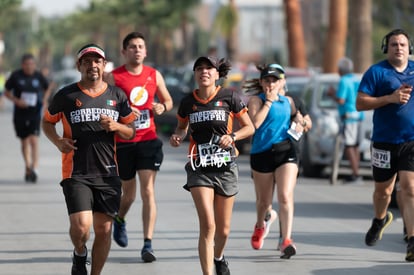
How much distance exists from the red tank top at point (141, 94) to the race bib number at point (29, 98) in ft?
27.6

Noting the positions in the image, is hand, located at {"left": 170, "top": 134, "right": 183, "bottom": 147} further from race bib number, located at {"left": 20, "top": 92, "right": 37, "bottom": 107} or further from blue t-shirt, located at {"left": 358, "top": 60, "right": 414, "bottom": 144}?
race bib number, located at {"left": 20, "top": 92, "right": 37, "bottom": 107}

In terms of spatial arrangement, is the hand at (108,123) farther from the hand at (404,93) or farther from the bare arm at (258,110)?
the hand at (404,93)

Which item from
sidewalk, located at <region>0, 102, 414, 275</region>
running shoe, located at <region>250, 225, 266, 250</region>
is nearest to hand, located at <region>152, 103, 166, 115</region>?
sidewalk, located at <region>0, 102, 414, 275</region>

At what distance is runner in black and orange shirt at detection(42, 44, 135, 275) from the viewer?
8.88 meters

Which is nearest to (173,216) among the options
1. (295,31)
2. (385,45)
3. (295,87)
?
(385,45)

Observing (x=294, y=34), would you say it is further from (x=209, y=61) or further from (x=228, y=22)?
(x=209, y=61)

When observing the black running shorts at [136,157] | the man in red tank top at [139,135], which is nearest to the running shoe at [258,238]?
the man in red tank top at [139,135]

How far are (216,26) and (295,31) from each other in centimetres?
1285

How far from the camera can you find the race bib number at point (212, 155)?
30.5ft

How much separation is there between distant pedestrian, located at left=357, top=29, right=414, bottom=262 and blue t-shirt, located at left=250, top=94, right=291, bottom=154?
954 millimetres

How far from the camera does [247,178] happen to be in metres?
20.4

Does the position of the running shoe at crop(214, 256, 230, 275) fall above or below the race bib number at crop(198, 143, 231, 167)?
below

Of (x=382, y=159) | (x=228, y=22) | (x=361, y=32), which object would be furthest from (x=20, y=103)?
(x=228, y=22)

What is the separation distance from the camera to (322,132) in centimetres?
2016
